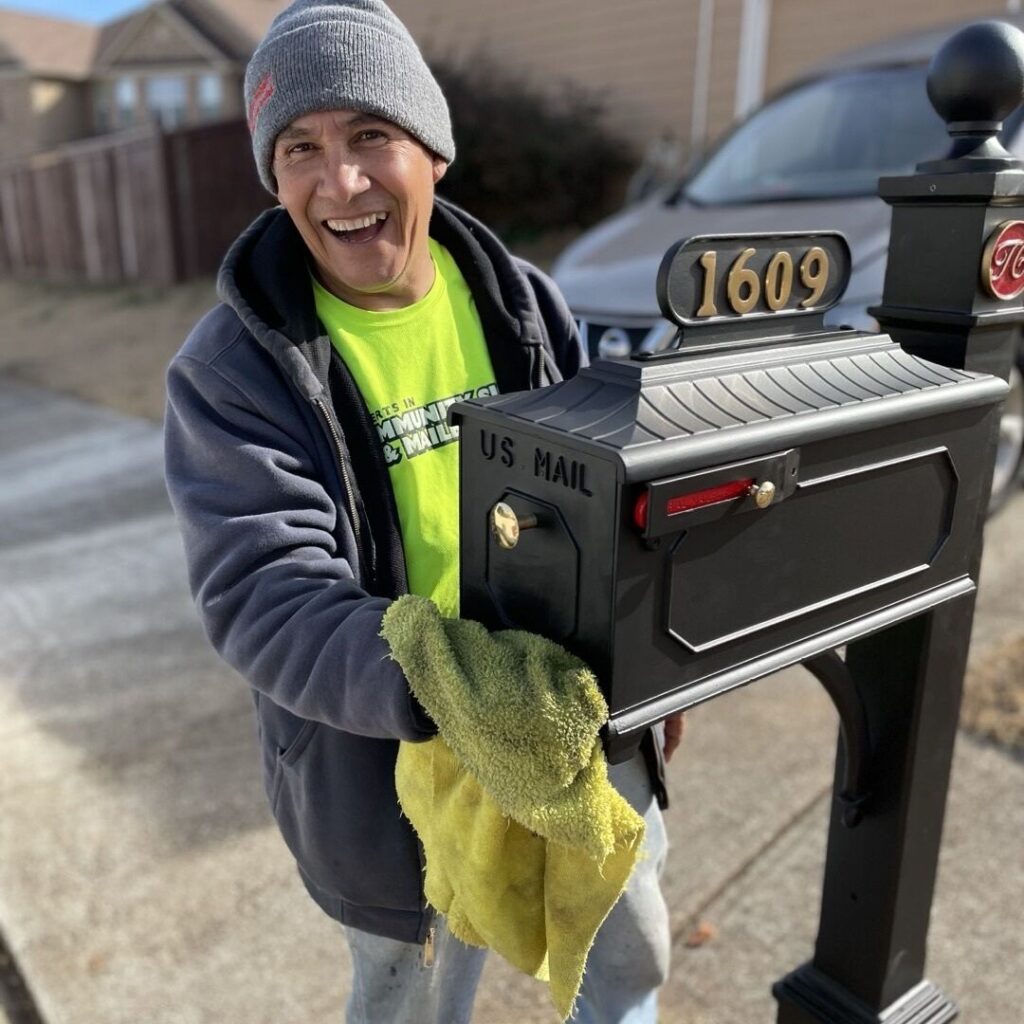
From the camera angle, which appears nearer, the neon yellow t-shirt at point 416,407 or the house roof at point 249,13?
the neon yellow t-shirt at point 416,407

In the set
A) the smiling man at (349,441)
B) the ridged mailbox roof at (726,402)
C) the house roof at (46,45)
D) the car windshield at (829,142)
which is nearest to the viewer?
the ridged mailbox roof at (726,402)

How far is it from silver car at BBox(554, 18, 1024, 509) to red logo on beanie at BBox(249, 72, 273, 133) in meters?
2.14

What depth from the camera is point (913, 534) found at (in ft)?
3.73

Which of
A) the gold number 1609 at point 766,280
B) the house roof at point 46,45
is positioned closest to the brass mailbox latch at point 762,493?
the gold number 1609 at point 766,280

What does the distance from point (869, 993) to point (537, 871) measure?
75 centimetres

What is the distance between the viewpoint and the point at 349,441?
129 centimetres

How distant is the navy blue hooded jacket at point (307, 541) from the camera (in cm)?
107

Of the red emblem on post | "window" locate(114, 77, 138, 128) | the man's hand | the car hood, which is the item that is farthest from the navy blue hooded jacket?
"window" locate(114, 77, 138, 128)

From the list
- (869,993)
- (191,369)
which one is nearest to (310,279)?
(191,369)

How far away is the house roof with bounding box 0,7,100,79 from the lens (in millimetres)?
24516

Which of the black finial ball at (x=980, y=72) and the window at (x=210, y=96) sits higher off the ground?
the black finial ball at (x=980, y=72)

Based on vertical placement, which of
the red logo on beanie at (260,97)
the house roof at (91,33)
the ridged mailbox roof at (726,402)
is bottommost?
the ridged mailbox roof at (726,402)

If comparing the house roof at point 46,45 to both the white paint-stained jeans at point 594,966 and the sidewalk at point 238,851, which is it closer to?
the sidewalk at point 238,851

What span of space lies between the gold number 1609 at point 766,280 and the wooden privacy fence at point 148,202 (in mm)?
12261
